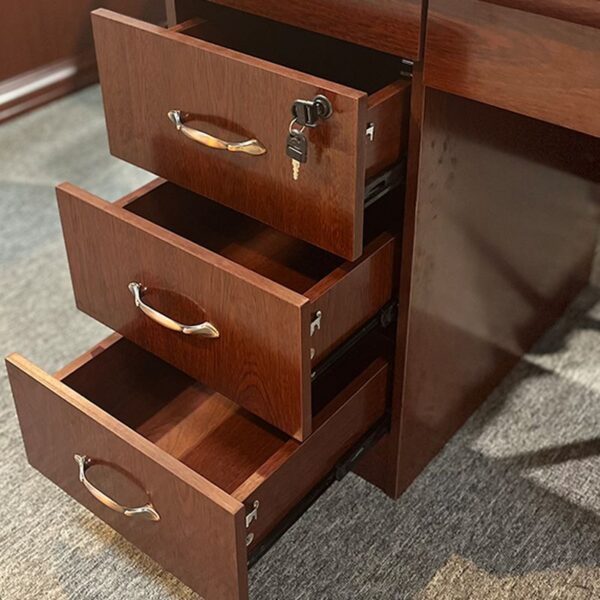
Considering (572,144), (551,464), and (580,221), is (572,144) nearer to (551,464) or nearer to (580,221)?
(580,221)

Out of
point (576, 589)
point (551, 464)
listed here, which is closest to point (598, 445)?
point (551, 464)

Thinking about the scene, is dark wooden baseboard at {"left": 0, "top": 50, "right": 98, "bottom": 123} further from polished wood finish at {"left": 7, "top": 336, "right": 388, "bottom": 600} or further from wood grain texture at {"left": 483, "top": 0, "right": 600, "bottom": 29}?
wood grain texture at {"left": 483, "top": 0, "right": 600, "bottom": 29}

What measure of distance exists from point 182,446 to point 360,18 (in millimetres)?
515

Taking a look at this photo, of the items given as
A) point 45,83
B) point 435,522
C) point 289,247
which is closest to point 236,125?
point 289,247

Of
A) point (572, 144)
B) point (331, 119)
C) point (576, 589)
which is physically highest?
point (331, 119)

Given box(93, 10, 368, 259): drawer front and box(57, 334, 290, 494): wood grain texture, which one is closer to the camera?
box(93, 10, 368, 259): drawer front

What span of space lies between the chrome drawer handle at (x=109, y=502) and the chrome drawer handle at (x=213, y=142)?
0.34 m

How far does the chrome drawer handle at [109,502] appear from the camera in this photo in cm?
94

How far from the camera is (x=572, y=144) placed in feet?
3.97

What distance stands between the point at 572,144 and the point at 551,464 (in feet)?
1.36

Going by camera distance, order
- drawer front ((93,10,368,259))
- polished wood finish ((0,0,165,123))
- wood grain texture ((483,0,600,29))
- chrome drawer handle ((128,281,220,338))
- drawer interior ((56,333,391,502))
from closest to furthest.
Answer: wood grain texture ((483,0,600,29))
drawer front ((93,10,368,259))
chrome drawer handle ((128,281,220,338))
drawer interior ((56,333,391,502))
polished wood finish ((0,0,165,123))

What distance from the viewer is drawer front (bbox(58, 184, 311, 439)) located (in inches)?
34.7

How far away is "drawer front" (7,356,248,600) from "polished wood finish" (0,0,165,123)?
3.88 feet

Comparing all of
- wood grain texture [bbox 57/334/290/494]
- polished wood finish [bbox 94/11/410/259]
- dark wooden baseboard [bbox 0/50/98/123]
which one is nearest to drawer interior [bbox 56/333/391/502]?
wood grain texture [bbox 57/334/290/494]
